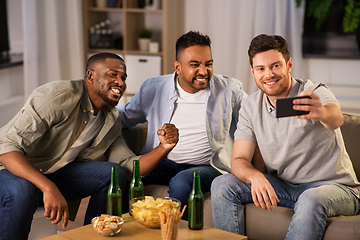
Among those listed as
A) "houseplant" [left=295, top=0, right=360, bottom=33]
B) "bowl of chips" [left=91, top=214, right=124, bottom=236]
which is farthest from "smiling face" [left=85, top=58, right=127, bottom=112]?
"houseplant" [left=295, top=0, right=360, bottom=33]

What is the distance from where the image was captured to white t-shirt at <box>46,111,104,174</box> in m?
1.88

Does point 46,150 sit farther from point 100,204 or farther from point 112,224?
point 112,224

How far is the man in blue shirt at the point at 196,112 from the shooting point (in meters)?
2.08

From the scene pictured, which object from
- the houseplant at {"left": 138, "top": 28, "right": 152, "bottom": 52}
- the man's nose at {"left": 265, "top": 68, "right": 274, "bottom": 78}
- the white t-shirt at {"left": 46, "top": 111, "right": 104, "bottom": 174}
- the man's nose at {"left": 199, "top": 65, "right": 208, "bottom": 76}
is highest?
the houseplant at {"left": 138, "top": 28, "right": 152, "bottom": 52}

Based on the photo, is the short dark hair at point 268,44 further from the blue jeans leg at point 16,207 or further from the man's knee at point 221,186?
the blue jeans leg at point 16,207

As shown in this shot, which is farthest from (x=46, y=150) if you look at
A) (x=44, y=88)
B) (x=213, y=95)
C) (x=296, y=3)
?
(x=296, y=3)

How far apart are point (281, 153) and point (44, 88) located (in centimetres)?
106

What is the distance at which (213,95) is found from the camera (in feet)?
6.98

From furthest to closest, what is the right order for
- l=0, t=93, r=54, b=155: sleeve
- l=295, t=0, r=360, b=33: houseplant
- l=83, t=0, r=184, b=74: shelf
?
l=83, t=0, r=184, b=74: shelf
l=295, t=0, r=360, b=33: houseplant
l=0, t=93, r=54, b=155: sleeve

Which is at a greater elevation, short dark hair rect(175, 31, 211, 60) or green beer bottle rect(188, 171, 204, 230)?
short dark hair rect(175, 31, 211, 60)

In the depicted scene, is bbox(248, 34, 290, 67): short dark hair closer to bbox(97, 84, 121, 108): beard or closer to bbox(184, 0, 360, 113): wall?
bbox(97, 84, 121, 108): beard

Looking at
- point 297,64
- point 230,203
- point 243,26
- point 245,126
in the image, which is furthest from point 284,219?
point 243,26

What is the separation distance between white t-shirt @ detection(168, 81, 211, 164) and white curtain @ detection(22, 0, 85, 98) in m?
1.76

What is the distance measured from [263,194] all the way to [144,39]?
275cm
